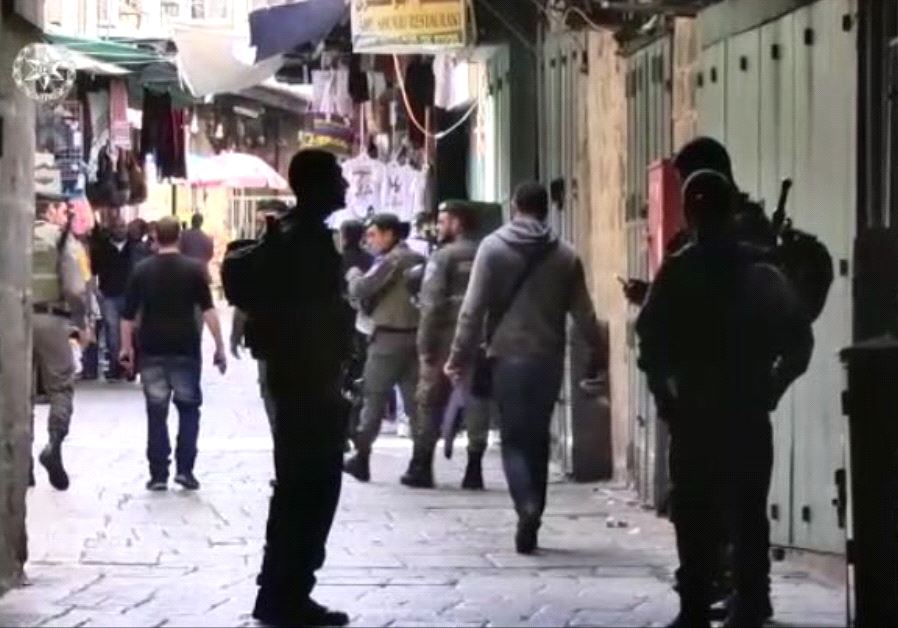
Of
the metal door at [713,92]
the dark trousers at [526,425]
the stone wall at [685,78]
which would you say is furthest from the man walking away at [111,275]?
the dark trousers at [526,425]

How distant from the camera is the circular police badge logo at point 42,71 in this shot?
10797 millimetres

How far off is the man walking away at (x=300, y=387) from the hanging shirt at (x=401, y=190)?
1339 cm

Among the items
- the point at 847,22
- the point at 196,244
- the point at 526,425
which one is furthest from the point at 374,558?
the point at 196,244

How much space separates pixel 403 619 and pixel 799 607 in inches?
73.0

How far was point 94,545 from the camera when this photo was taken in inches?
487

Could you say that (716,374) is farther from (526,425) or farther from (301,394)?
(526,425)

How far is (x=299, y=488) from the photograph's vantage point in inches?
372

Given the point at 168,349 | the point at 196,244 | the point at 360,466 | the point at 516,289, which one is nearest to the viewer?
the point at 516,289

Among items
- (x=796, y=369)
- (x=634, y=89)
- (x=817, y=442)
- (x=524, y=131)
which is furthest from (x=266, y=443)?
(x=796, y=369)

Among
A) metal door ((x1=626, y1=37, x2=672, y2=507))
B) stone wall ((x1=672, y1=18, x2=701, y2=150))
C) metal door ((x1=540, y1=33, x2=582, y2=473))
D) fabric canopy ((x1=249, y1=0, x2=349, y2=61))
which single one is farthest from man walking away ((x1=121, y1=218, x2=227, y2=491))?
stone wall ((x1=672, y1=18, x2=701, y2=150))

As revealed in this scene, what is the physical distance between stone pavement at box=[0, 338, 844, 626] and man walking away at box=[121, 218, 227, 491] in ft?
1.03

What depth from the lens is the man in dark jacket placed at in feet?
31.0

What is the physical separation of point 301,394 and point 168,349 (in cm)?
617

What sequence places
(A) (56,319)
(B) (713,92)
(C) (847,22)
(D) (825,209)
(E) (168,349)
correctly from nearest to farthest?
(C) (847,22) → (D) (825,209) → (B) (713,92) → (A) (56,319) → (E) (168,349)
